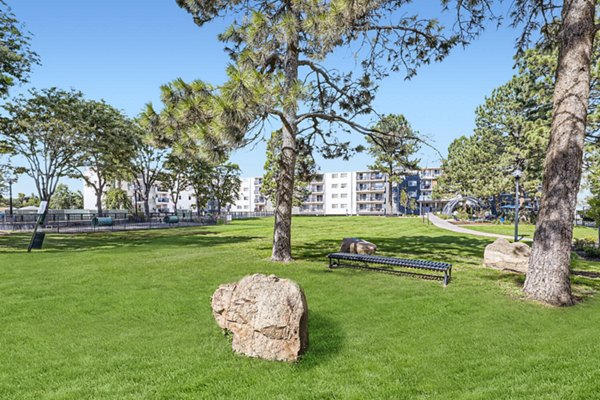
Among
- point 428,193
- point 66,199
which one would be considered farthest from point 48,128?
point 428,193

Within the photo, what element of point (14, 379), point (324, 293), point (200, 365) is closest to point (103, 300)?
point (14, 379)

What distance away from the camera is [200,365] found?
14.9 ft

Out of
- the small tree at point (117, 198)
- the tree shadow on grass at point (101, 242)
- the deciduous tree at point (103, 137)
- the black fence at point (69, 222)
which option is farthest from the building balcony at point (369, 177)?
the tree shadow on grass at point (101, 242)

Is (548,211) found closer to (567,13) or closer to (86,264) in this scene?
(567,13)

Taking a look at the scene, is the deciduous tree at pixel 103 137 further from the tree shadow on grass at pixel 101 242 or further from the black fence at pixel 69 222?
the tree shadow on grass at pixel 101 242

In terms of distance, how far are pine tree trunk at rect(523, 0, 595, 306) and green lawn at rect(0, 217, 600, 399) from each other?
69 cm

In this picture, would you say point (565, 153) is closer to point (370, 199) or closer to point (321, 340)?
point (321, 340)

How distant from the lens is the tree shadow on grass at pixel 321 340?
186 inches

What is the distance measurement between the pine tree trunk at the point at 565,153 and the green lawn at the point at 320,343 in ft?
2.27

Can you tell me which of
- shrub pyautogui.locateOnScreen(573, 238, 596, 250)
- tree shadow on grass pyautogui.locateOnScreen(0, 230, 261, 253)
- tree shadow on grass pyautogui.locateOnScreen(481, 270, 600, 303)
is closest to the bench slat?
tree shadow on grass pyautogui.locateOnScreen(481, 270, 600, 303)

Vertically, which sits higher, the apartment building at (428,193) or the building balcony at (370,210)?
the apartment building at (428,193)

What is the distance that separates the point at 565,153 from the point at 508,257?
4821 millimetres

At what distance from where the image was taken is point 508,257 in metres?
11.1

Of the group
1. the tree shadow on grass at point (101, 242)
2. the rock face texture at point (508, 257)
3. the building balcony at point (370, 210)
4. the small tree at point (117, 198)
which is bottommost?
the tree shadow on grass at point (101, 242)
